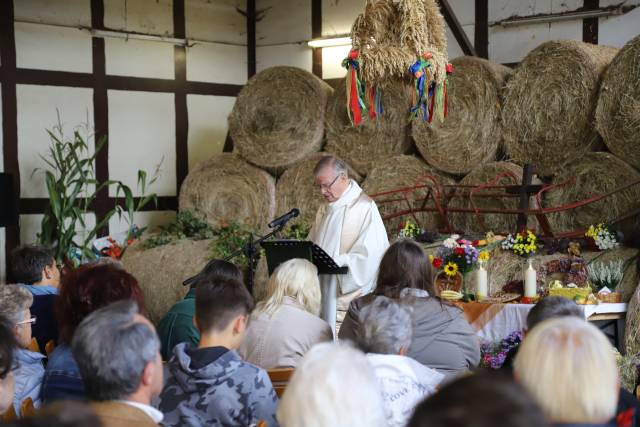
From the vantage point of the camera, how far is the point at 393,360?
8.47 feet

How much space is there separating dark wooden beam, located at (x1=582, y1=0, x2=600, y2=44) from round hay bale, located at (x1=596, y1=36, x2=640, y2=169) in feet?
3.91

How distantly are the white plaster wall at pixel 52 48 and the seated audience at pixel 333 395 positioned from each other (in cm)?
742

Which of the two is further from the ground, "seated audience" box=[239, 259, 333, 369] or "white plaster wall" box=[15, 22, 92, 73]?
"white plaster wall" box=[15, 22, 92, 73]

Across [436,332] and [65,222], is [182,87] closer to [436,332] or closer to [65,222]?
[65,222]

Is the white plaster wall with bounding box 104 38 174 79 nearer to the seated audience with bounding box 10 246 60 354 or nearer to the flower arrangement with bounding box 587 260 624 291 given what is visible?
the seated audience with bounding box 10 246 60 354

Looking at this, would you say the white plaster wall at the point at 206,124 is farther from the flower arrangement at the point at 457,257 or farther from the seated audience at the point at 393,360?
the seated audience at the point at 393,360

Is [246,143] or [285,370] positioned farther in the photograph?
[246,143]

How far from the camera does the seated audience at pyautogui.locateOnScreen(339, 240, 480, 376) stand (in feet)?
11.3

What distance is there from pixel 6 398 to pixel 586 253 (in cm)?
420

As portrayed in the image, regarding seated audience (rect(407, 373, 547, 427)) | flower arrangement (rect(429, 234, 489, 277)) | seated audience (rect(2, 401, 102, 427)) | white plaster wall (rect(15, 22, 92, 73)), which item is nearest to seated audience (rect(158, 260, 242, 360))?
flower arrangement (rect(429, 234, 489, 277))

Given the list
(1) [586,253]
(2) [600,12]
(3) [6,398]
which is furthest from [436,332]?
(2) [600,12]

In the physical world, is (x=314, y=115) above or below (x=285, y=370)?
above

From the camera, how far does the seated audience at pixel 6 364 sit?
2574mm

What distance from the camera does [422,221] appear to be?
7266mm
